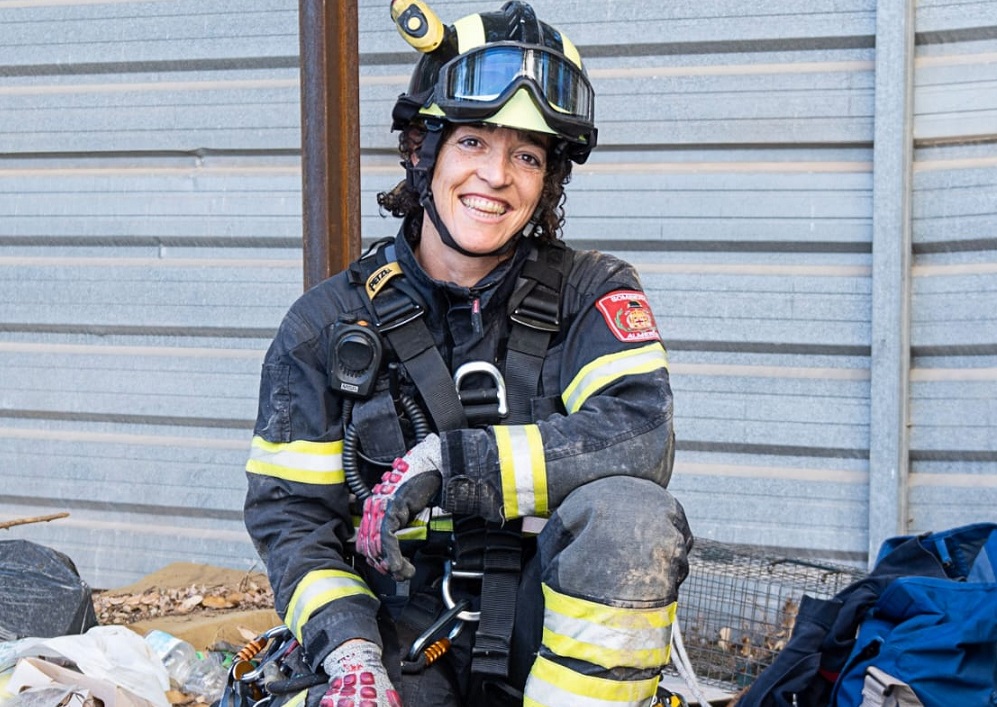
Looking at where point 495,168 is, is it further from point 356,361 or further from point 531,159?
point 356,361

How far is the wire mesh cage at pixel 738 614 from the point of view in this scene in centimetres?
397

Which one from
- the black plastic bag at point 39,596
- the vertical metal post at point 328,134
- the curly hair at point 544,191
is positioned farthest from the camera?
the black plastic bag at point 39,596

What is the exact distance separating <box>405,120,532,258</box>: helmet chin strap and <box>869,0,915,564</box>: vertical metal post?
83.9 inches

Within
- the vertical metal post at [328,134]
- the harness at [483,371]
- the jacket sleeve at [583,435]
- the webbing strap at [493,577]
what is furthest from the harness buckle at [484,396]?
the vertical metal post at [328,134]

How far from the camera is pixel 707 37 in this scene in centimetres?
475

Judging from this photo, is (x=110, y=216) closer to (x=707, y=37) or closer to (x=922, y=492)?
(x=707, y=37)

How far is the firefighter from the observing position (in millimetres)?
2320

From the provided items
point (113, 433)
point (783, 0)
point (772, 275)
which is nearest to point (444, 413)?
point (772, 275)

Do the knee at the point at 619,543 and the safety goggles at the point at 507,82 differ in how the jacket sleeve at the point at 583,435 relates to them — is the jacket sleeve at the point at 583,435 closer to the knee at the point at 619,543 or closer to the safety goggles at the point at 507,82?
the knee at the point at 619,543

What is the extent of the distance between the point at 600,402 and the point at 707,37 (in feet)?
8.69

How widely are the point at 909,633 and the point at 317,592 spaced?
1520 mm

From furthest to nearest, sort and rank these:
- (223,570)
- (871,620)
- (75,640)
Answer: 1. (223,570)
2. (75,640)
3. (871,620)

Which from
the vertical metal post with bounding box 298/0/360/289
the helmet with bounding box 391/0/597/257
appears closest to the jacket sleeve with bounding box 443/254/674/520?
the helmet with bounding box 391/0/597/257

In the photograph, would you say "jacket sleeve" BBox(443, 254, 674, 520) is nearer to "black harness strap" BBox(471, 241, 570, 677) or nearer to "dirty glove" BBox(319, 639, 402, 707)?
"black harness strap" BBox(471, 241, 570, 677)
